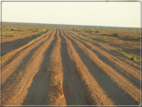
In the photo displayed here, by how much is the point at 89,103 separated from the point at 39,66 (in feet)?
19.0

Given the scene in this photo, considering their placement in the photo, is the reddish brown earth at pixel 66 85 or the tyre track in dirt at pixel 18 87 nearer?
the tyre track in dirt at pixel 18 87

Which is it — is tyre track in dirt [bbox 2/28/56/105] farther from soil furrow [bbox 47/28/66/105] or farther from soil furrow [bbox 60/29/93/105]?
soil furrow [bbox 60/29/93/105]

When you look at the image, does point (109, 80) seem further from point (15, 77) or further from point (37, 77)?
point (15, 77)

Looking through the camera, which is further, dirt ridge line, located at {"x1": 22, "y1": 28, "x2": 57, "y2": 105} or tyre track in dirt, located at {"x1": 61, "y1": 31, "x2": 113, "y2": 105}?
tyre track in dirt, located at {"x1": 61, "y1": 31, "x2": 113, "y2": 105}

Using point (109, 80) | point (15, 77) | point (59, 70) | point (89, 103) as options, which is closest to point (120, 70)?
point (109, 80)

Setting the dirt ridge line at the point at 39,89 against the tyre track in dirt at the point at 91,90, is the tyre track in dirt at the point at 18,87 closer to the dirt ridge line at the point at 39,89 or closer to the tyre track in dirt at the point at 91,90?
the dirt ridge line at the point at 39,89

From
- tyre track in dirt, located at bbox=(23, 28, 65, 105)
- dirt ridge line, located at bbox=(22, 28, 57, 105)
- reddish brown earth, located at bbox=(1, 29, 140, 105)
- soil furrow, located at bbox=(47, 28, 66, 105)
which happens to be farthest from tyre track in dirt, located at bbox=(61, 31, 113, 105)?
dirt ridge line, located at bbox=(22, 28, 57, 105)

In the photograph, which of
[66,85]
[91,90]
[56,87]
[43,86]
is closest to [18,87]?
[43,86]

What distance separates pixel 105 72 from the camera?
398 inches

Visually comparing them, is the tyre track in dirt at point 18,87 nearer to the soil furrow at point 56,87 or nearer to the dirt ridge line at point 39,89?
the dirt ridge line at point 39,89

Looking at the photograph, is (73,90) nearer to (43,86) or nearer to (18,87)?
(43,86)

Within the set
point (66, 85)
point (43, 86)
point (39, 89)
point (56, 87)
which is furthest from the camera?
point (66, 85)

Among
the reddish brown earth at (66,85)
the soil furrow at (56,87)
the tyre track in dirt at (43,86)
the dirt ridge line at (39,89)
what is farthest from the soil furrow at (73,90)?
the dirt ridge line at (39,89)

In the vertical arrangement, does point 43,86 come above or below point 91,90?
above
